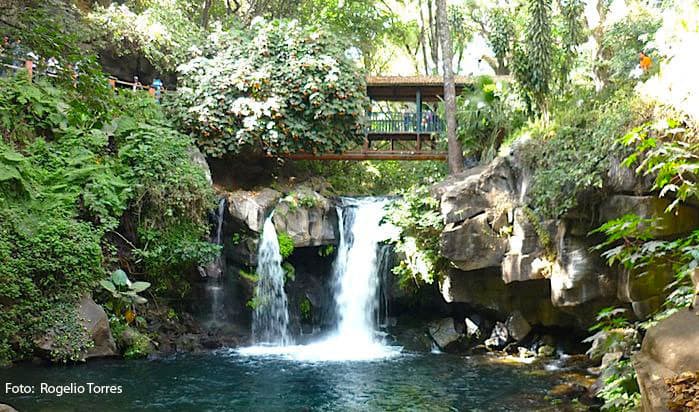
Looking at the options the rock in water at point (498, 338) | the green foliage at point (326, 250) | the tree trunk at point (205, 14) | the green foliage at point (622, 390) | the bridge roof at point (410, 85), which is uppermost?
the tree trunk at point (205, 14)

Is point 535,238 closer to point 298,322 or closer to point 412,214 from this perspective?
point 412,214

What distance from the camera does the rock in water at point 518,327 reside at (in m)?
12.4

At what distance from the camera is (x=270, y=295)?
14.3 meters

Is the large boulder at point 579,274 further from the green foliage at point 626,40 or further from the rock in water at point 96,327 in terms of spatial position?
the green foliage at point 626,40

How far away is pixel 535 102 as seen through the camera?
1370cm

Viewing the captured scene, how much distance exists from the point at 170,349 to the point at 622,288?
8.56m

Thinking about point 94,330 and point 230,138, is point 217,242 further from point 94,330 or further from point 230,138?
point 94,330

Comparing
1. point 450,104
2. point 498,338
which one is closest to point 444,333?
point 498,338

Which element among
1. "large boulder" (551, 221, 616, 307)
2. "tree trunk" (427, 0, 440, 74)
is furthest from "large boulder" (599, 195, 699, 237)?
"tree trunk" (427, 0, 440, 74)

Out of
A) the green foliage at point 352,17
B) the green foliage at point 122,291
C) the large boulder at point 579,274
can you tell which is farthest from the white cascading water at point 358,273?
the green foliage at point 352,17

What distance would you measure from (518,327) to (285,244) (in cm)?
551

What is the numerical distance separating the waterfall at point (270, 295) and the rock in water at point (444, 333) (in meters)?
3.36

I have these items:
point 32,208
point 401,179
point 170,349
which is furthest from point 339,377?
point 401,179

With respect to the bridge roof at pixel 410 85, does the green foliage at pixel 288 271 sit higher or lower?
lower
